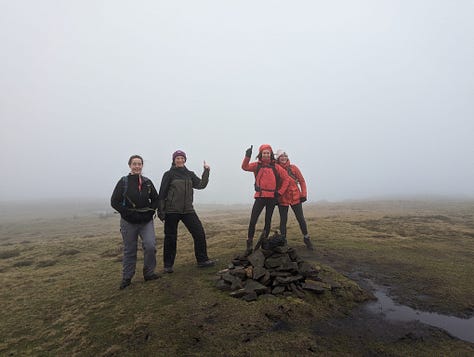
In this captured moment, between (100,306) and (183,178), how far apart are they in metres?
4.30

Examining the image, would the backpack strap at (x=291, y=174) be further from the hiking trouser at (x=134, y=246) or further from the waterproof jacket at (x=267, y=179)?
the hiking trouser at (x=134, y=246)

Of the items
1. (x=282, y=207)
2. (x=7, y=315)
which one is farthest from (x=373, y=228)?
(x=7, y=315)

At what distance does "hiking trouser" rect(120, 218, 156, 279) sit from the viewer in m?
8.10

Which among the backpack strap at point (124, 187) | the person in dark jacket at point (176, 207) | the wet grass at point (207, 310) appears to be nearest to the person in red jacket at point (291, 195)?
the wet grass at point (207, 310)

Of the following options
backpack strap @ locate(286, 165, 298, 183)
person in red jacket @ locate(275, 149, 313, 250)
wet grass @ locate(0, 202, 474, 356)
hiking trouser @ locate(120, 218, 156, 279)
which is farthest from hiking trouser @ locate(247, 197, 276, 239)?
hiking trouser @ locate(120, 218, 156, 279)

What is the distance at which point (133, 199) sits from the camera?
8.11m

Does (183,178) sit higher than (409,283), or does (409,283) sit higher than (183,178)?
(183,178)

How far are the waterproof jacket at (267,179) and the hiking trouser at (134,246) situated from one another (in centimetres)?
399

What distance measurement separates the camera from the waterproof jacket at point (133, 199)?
801 centimetres

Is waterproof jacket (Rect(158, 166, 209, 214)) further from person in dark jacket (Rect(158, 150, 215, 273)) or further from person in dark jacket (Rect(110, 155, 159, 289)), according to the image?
person in dark jacket (Rect(110, 155, 159, 289))

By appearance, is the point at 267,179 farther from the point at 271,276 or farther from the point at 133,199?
the point at 133,199

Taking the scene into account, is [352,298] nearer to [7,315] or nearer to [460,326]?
[460,326]

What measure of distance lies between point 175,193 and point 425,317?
24.2ft

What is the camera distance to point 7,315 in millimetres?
6711
